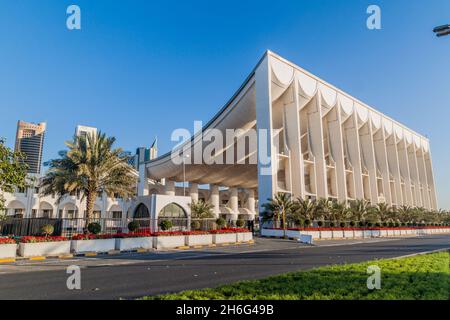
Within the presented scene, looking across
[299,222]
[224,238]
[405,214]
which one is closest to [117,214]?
[299,222]

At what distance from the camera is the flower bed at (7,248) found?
1539 cm

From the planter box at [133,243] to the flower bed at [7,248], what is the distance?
6.14 meters

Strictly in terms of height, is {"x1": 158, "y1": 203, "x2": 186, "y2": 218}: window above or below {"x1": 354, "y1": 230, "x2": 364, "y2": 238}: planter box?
above

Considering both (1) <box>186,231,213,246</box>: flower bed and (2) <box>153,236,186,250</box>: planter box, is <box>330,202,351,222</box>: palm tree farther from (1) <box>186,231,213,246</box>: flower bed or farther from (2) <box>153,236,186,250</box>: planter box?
(2) <box>153,236,186,250</box>: planter box

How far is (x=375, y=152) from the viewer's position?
225ft

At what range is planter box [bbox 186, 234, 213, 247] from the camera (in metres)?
24.4

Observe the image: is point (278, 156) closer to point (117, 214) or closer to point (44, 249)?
point (44, 249)

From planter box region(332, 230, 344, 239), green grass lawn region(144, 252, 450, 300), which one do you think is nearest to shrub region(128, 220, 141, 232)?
green grass lawn region(144, 252, 450, 300)

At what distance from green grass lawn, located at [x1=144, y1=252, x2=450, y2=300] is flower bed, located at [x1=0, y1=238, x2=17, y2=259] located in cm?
1345

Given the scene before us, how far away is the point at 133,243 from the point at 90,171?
7.16 m

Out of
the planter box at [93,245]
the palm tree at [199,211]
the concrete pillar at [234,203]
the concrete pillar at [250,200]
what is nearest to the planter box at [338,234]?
the palm tree at [199,211]

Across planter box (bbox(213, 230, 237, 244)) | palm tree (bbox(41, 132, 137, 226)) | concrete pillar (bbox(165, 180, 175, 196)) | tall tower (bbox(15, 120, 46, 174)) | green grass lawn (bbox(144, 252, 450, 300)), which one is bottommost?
planter box (bbox(213, 230, 237, 244))

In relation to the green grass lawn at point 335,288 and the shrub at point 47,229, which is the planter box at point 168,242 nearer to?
the shrub at point 47,229

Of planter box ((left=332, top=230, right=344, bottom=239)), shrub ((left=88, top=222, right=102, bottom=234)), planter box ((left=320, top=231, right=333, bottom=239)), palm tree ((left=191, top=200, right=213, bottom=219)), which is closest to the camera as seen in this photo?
shrub ((left=88, top=222, right=102, bottom=234))
